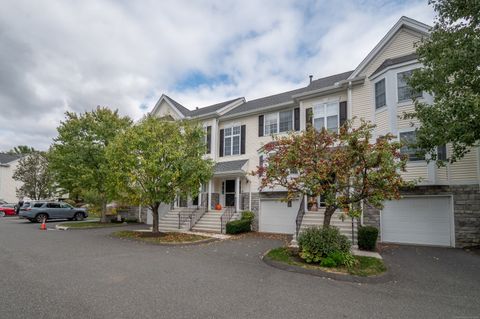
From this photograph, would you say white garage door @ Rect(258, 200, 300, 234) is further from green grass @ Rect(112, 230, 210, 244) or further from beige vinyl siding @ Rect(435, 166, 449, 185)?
beige vinyl siding @ Rect(435, 166, 449, 185)

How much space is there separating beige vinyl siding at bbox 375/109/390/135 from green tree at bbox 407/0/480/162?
11.4 feet

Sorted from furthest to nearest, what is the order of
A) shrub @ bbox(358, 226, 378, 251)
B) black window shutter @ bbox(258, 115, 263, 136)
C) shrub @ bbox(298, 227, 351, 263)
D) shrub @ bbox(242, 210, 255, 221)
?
1. black window shutter @ bbox(258, 115, 263, 136)
2. shrub @ bbox(242, 210, 255, 221)
3. shrub @ bbox(358, 226, 378, 251)
4. shrub @ bbox(298, 227, 351, 263)

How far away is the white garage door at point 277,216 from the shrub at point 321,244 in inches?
275

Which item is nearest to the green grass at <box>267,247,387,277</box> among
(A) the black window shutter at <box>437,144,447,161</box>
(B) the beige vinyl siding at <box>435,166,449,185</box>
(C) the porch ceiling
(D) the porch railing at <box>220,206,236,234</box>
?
(B) the beige vinyl siding at <box>435,166,449,185</box>

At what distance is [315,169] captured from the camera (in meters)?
8.38

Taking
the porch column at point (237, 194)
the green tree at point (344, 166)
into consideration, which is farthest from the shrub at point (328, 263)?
the porch column at point (237, 194)

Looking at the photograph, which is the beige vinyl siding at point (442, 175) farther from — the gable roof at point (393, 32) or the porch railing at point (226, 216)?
the porch railing at point (226, 216)

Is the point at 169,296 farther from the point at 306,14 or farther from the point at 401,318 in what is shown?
the point at 306,14

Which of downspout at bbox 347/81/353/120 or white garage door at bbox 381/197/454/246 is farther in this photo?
downspout at bbox 347/81/353/120

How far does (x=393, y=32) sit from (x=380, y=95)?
3353 millimetres

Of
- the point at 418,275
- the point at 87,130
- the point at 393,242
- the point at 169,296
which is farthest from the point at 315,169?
the point at 87,130

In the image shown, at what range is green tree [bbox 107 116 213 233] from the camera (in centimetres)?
1264

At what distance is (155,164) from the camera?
40.4 ft

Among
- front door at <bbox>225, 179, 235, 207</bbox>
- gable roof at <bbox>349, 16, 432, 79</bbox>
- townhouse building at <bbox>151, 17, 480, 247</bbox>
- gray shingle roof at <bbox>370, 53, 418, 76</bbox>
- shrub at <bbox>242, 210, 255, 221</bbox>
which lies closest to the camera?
townhouse building at <bbox>151, 17, 480, 247</bbox>
